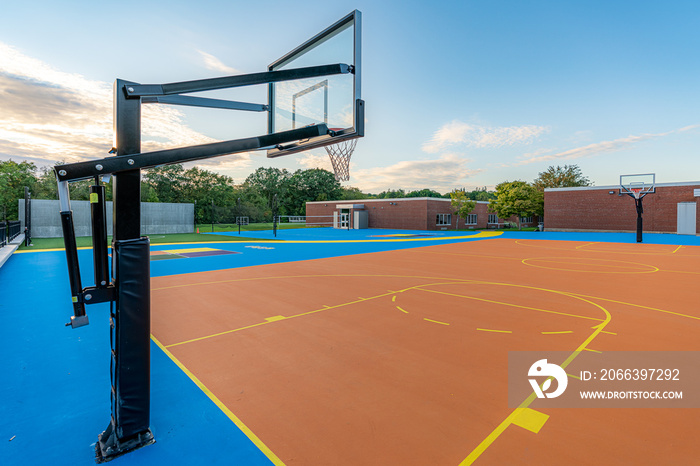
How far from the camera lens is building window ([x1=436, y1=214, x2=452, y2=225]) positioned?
44.8 meters

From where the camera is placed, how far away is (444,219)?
150 feet

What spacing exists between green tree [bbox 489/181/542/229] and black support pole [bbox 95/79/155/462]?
5047 centimetres

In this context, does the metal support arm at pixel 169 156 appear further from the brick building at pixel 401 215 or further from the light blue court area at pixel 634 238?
the brick building at pixel 401 215

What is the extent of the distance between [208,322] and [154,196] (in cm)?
5607

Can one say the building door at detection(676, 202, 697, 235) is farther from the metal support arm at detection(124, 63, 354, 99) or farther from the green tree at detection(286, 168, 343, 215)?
the green tree at detection(286, 168, 343, 215)

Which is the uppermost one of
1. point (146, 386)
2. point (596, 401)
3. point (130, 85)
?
point (130, 85)

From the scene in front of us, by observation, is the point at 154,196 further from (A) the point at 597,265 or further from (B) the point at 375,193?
(B) the point at 375,193

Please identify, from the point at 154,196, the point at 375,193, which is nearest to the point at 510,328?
the point at 154,196

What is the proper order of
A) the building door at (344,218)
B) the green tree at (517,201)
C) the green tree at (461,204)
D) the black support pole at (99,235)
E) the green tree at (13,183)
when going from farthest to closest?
the building door at (344,218), the green tree at (517,201), the green tree at (461,204), the green tree at (13,183), the black support pole at (99,235)

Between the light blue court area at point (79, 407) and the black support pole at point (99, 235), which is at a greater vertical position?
the black support pole at point (99, 235)

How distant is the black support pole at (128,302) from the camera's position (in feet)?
9.46

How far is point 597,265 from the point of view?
13664 mm

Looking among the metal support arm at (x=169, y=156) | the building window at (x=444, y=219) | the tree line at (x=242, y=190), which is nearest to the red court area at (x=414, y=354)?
the metal support arm at (x=169, y=156)

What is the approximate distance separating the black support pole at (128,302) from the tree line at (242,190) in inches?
1068
